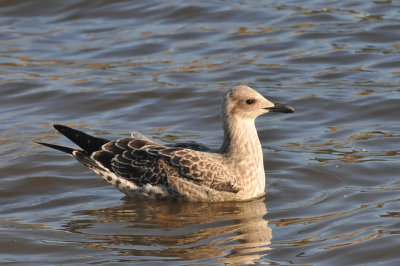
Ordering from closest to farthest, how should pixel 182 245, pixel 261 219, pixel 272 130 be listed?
pixel 182 245
pixel 261 219
pixel 272 130

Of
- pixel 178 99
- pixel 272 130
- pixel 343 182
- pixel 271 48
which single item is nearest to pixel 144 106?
pixel 178 99

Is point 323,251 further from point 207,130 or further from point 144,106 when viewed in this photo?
point 144,106

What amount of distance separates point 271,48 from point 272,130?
3.25 metres

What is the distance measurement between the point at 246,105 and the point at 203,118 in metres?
2.51

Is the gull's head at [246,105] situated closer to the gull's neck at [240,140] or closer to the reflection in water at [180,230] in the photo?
the gull's neck at [240,140]

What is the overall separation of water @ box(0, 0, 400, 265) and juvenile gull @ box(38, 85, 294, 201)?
0.17 meters

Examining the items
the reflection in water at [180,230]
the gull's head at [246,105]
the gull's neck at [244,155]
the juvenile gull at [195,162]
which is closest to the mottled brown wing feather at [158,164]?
the juvenile gull at [195,162]

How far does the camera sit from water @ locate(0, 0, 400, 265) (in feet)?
24.3

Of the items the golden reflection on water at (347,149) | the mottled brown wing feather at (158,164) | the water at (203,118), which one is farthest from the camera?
the golden reflection on water at (347,149)

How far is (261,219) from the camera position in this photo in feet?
26.4

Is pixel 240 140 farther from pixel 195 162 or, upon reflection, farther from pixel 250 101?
pixel 195 162

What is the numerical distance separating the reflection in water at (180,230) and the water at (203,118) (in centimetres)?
2

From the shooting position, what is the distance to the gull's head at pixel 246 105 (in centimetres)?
879

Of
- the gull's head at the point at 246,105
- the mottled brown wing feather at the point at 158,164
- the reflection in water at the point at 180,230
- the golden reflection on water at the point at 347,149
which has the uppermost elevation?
the gull's head at the point at 246,105
